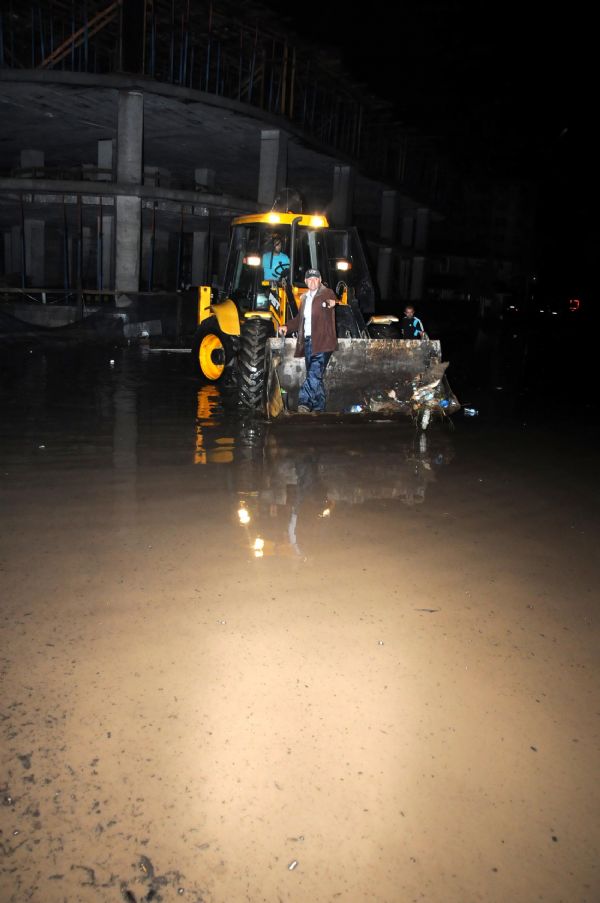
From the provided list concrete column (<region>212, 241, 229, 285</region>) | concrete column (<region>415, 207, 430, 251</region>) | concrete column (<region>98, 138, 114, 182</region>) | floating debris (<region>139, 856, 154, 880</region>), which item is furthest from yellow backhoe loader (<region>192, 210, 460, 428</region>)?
concrete column (<region>415, 207, 430, 251</region>)

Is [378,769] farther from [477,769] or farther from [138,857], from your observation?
[138,857]

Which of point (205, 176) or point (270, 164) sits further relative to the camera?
point (205, 176)

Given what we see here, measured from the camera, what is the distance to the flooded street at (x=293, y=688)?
2238mm

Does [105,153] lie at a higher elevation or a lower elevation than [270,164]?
higher

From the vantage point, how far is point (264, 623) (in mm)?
3707

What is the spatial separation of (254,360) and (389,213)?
2531cm

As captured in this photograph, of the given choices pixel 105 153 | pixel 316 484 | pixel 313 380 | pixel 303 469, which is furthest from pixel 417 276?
pixel 316 484

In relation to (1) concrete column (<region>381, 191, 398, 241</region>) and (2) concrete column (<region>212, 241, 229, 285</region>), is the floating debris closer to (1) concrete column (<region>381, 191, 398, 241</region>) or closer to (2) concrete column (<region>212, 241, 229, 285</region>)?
(1) concrete column (<region>381, 191, 398, 241</region>)

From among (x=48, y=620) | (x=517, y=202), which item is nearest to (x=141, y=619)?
(x=48, y=620)

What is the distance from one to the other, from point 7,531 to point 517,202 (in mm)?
57093

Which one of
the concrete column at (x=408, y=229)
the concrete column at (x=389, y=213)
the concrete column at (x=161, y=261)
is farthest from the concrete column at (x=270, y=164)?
the concrete column at (x=408, y=229)

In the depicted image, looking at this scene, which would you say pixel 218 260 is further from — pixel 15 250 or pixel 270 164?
pixel 270 164

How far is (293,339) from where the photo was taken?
8.59 metres

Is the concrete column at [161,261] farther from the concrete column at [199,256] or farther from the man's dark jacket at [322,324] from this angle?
the man's dark jacket at [322,324]
